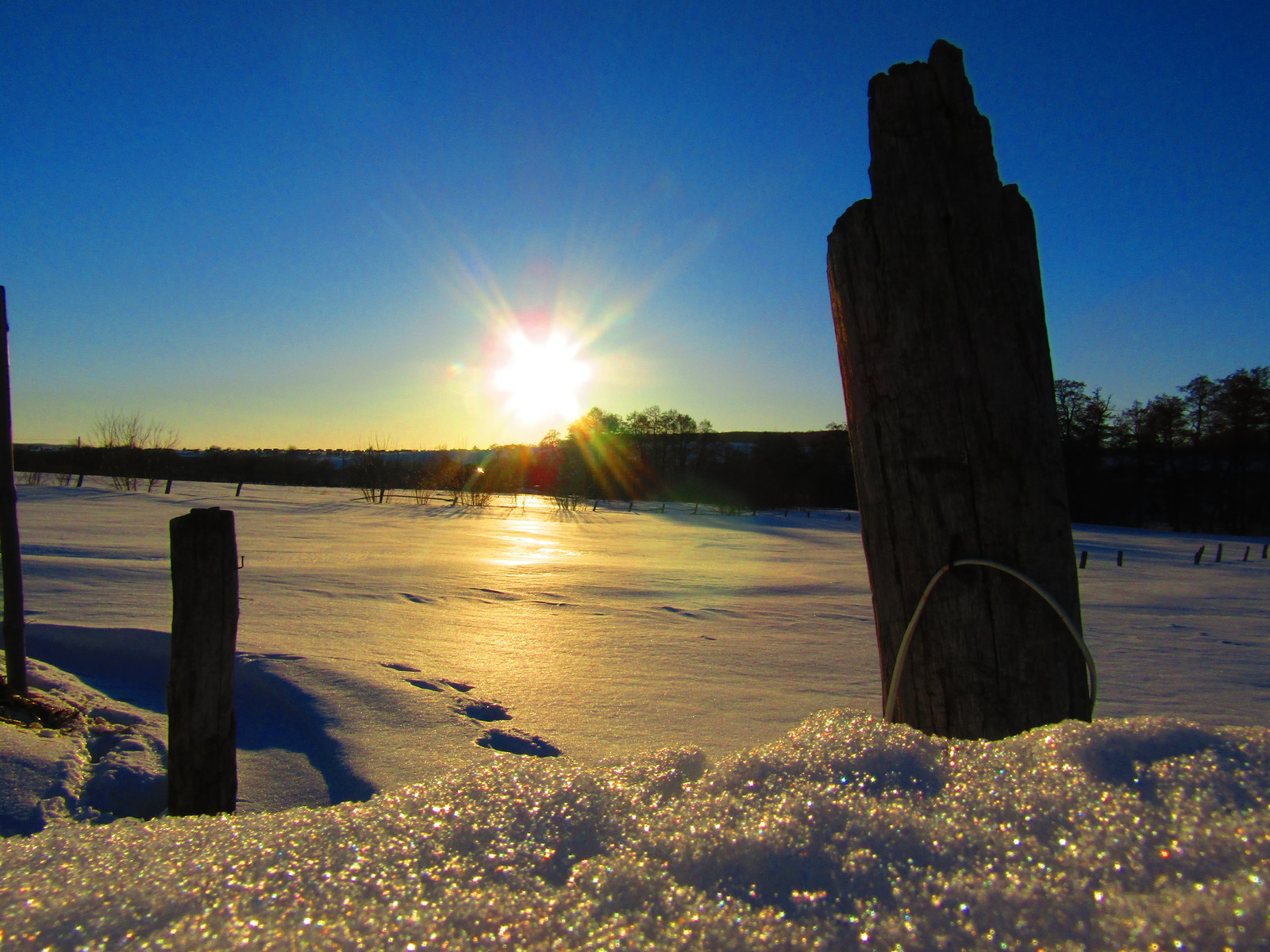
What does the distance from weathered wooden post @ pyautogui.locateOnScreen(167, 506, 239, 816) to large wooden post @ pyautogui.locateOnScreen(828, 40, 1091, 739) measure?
2.06 m

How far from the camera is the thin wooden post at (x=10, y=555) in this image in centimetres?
322

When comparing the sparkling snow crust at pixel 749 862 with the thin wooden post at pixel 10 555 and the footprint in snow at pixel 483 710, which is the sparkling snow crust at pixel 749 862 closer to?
the footprint in snow at pixel 483 710

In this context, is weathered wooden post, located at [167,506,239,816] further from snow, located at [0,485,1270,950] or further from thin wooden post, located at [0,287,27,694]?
thin wooden post, located at [0,287,27,694]

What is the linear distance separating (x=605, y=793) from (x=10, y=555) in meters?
3.96

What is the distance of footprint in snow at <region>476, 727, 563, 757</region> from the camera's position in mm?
3141

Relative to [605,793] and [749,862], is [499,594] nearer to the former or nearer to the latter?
[605,793]

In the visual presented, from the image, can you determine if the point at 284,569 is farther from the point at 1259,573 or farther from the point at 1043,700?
the point at 1259,573

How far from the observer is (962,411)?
1.46m

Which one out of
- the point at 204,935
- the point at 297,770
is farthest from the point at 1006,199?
the point at 297,770

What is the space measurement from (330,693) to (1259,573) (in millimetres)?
21161

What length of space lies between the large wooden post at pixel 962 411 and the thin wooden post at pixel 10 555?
3.99 meters

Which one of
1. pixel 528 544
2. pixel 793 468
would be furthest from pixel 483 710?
pixel 793 468

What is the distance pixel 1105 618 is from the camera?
760 centimetres

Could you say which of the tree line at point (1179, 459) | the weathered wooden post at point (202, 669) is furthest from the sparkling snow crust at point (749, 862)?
the tree line at point (1179, 459)
